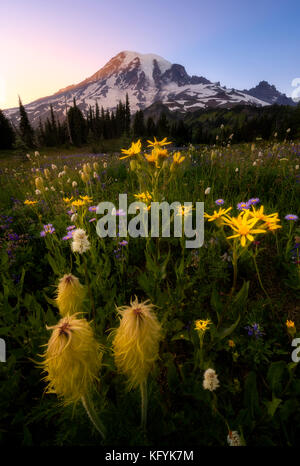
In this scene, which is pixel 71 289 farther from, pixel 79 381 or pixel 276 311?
pixel 276 311

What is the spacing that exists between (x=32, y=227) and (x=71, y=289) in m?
2.83

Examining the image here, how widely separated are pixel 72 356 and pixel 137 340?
0.80 feet

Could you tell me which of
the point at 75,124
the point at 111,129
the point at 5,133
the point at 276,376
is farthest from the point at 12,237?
the point at 111,129

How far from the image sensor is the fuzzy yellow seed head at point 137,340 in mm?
863

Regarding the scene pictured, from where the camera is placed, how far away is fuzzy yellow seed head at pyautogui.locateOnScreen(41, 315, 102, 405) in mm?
796

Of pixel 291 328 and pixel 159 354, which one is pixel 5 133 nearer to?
pixel 159 354

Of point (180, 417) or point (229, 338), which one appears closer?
point (180, 417)

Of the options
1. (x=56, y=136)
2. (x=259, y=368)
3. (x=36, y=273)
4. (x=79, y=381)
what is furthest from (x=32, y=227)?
(x=56, y=136)

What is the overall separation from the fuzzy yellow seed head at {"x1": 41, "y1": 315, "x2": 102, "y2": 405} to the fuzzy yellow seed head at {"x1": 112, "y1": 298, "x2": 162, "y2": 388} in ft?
0.38

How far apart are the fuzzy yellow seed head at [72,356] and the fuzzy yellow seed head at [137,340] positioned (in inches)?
4.6

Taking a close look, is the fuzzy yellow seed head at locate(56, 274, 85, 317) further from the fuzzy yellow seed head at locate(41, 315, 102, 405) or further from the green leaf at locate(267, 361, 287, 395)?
the green leaf at locate(267, 361, 287, 395)

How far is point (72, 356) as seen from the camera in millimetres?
800

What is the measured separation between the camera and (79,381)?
882mm

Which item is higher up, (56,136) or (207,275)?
(56,136)
